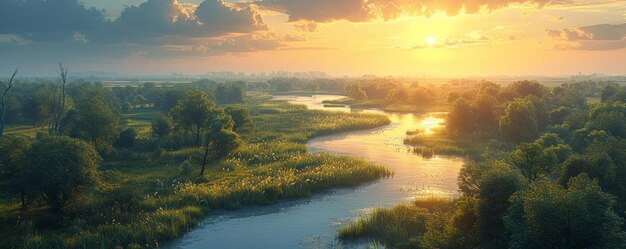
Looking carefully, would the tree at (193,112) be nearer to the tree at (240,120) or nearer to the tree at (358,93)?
the tree at (240,120)

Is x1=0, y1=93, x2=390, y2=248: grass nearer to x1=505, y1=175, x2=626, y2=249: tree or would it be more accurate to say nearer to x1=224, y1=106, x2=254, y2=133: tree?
x1=224, y1=106, x2=254, y2=133: tree

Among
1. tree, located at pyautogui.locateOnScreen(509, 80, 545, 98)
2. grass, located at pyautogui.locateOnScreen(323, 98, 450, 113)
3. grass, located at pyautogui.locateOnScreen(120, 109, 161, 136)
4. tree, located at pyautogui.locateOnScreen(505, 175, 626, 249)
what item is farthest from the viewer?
grass, located at pyautogui.locateOnScreen(323, 98, 450, 113)

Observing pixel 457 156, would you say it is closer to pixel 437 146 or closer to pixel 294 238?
pixel 437 146

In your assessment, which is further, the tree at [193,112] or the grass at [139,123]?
the grass at [139,123]

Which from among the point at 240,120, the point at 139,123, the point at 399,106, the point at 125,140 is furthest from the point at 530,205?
the point at 399,106

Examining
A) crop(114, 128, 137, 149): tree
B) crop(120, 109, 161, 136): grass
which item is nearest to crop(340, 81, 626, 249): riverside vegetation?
crop(114, 128, 137, 149): tree

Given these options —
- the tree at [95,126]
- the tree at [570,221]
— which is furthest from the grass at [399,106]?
the tree at [570,221]

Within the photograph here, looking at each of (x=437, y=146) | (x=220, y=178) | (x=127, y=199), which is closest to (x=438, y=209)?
(x=220, y=178)
